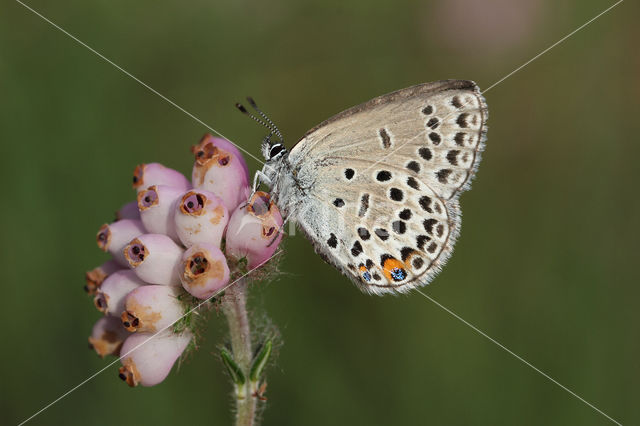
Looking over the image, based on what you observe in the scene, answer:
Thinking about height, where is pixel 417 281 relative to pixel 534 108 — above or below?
below

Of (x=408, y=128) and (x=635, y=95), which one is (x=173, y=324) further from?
(x=635, y=95)

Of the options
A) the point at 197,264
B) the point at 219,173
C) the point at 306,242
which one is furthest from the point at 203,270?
the point at 306,242

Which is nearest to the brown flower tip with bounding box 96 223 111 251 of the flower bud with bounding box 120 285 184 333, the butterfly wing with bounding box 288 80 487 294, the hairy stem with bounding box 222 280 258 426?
the flower bud with bounding box 120 285 184 333

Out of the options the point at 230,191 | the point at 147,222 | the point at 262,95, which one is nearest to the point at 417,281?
the point at 230,191

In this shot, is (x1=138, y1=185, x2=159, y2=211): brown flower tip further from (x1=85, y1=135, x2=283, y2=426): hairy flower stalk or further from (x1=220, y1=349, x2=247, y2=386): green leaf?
(x1=220, y1=349, x2=247, y2=386): green leaf

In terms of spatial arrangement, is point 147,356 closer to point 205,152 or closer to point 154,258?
point 154,258

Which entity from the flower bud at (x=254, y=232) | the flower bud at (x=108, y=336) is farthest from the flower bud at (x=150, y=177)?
the flower bud at (x=108, y=336)

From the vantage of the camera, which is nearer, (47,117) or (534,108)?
(47,117)
